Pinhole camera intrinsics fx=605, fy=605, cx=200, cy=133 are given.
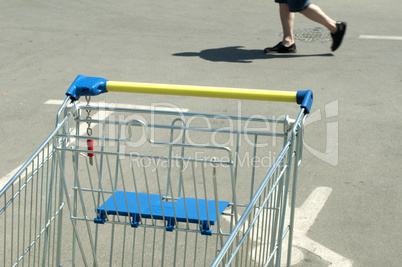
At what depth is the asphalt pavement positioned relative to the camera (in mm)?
4633

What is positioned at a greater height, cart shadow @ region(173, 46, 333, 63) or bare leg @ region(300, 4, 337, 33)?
bare leg @ region(300, 4, 337, 33)

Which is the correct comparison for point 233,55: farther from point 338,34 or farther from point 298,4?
point 338,34

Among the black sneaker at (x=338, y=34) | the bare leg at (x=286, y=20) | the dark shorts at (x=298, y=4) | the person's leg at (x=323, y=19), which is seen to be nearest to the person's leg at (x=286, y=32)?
the bare leg at (x=286, y=20)

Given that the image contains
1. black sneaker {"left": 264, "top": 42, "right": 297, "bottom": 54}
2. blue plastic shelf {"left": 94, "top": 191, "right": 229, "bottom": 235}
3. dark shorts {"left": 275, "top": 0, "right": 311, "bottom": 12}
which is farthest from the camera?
black sneaker {"left": 264, "top": 42, "right": 297, "bottom": 54}

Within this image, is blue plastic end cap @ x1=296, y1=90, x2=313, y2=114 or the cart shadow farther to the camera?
the cart shadow

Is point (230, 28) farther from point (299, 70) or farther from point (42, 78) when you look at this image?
Result: point (42, 78)

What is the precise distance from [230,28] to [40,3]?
4289 millimetres

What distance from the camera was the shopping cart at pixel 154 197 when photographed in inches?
111

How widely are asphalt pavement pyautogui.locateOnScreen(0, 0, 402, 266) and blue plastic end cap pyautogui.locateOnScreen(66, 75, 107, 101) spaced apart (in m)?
1.78

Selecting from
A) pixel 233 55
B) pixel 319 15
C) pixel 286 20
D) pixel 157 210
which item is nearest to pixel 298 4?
pixel 319 15

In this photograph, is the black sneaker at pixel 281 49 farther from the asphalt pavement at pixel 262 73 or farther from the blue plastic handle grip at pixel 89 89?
the blue plastic handle grip at pixel 89 89

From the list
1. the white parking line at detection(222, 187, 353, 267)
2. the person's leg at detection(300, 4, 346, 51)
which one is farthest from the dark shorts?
the white parking line at detection(222, 187, 353, 267)

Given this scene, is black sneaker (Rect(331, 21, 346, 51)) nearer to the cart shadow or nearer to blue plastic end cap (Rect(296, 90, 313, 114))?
the cart shadow

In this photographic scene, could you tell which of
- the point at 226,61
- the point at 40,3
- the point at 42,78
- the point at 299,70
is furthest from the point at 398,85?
the point at 40,3
